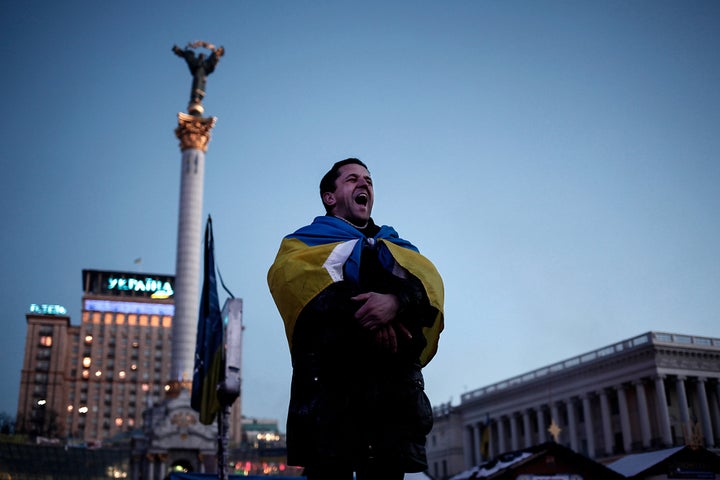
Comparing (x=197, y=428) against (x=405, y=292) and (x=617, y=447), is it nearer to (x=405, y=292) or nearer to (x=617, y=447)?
(x=617, y=447)

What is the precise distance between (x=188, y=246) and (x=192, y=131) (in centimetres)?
1149

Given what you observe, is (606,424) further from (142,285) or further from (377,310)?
(142,285)

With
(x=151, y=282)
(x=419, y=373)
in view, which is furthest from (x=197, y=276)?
(x=151, y=282)

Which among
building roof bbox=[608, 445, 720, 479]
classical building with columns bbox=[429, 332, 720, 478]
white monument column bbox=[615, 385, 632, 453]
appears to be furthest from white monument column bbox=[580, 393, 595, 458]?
building roof bbox=[608, 445, 720, 479]

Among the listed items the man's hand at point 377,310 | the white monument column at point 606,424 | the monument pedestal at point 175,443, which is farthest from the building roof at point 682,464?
the white monument column at point 606,424

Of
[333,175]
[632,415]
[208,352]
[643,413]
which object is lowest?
[333,175]

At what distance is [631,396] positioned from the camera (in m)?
65.6

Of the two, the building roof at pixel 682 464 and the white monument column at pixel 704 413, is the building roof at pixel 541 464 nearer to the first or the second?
the building roof at pixel 682 464

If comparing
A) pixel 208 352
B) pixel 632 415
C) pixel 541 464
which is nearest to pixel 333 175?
pixel 208 352

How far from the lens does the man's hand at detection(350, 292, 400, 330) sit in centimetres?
375

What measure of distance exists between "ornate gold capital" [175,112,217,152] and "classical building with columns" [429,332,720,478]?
38931 mm

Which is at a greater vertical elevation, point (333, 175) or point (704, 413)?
point (704, 413)

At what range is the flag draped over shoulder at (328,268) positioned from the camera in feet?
13.0

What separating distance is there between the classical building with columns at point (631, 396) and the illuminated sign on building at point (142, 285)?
277 feet
